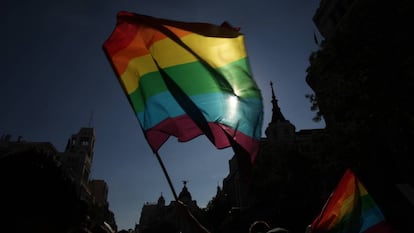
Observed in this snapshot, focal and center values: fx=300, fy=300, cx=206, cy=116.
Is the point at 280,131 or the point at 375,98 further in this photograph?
the point at 280,131

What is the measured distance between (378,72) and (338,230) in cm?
1124

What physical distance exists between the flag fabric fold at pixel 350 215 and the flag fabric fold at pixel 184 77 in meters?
3.31

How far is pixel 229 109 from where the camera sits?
177 inches

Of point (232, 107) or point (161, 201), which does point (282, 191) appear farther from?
point (161, 201)

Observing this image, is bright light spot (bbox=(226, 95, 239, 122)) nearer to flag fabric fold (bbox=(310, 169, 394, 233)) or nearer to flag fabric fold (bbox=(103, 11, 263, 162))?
flag fabric fold (bbox=(103, 11, 263, 162))

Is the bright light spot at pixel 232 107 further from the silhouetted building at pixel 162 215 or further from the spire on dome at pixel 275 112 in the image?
the spire on dome at pixel 275 112

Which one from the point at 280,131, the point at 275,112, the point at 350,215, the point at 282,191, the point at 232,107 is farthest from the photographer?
the point at 275,112

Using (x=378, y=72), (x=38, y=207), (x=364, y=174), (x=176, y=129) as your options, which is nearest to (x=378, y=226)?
(x=176, y=129)

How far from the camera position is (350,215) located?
6.28 m

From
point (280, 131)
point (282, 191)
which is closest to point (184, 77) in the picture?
point (282, 191)

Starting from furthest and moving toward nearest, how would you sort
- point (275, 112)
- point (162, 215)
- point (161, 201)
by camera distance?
point (161, 201) → point (162, 215) → point (275, 112)

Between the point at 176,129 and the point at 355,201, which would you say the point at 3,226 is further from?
the point at 355,201

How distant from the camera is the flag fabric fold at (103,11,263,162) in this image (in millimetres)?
4434

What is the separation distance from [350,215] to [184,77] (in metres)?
4.55
